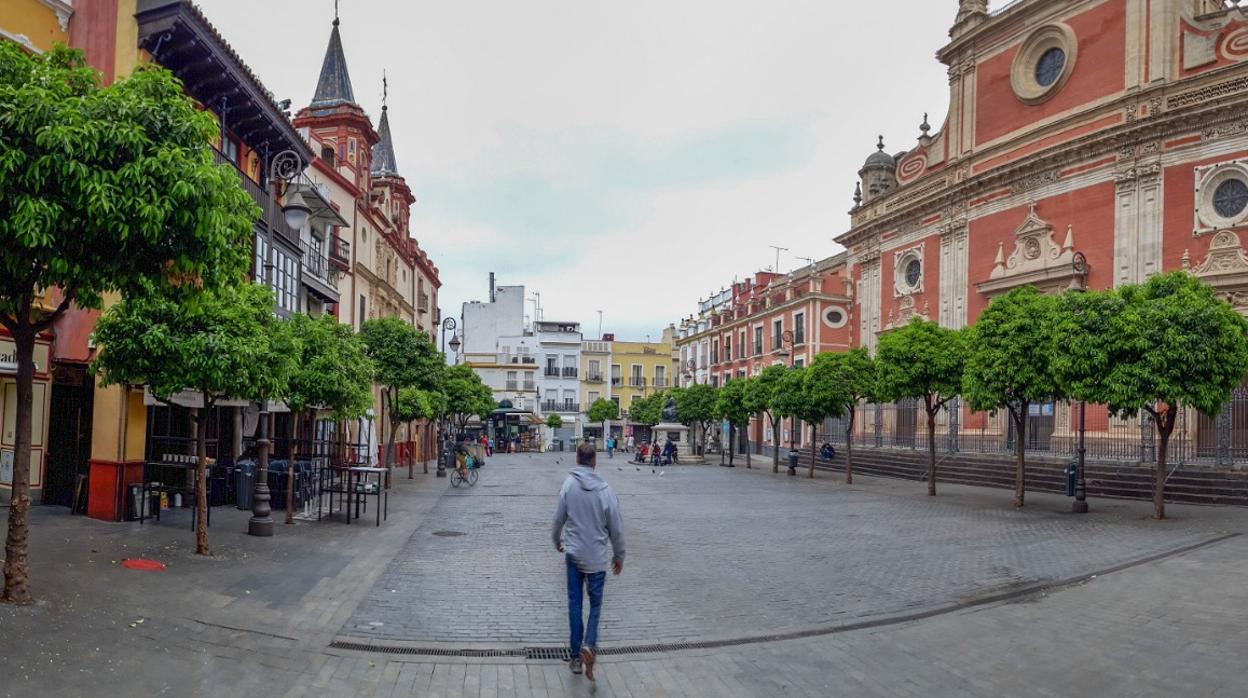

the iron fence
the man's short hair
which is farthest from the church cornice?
the man's short hair

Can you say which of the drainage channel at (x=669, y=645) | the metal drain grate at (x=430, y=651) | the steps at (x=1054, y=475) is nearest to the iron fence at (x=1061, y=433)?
the steps at (x=1054, y=475)

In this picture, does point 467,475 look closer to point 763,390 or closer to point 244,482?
point 244,482

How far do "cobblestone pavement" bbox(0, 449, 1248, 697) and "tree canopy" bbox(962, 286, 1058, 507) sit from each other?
15.8ft

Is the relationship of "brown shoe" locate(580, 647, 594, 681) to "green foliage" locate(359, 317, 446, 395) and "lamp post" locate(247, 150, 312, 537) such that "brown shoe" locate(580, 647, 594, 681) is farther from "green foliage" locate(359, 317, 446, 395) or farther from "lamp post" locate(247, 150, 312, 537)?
"green foliage" locate(359, 317, 446, 395)

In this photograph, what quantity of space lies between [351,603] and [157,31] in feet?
36.2

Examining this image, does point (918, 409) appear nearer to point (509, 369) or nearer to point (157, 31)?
point (157, 31)

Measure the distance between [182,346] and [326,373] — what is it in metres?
4.69

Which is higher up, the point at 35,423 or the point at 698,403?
the point at 698,403

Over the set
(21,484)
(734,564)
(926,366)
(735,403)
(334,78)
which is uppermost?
(334,78)

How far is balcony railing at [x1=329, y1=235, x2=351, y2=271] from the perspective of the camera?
2939 centimetres

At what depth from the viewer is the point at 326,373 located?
1420 centimetres

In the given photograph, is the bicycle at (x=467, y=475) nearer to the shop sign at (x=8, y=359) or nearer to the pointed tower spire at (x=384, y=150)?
the shop sign at (x=8, y=359)

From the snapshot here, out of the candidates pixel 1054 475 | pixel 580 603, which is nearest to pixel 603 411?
pixel 1054 475

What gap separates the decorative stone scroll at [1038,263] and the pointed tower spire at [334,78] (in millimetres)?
27646
